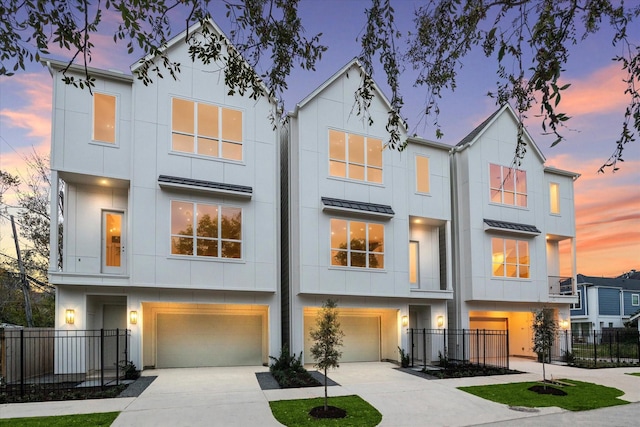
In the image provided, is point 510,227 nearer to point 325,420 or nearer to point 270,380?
point 270,380

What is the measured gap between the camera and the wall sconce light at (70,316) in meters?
13.9

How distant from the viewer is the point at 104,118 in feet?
49.0

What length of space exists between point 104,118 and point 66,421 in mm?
9531

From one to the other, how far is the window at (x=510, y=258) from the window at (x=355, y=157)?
22.3 feet

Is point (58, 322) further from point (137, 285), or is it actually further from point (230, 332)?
point (230, 332)

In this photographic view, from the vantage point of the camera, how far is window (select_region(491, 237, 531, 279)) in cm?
2066

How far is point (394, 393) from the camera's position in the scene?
1226 cm

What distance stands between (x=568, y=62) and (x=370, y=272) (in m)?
12.0

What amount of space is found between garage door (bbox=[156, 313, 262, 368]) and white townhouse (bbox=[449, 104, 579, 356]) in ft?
30.0

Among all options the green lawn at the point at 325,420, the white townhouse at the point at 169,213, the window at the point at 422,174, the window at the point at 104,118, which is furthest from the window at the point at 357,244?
the window at the point at 104,118

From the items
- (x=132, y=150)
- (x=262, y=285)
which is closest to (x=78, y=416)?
(x=262, y=285)

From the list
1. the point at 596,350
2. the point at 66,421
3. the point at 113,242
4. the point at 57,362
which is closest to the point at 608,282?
the point at 596,350

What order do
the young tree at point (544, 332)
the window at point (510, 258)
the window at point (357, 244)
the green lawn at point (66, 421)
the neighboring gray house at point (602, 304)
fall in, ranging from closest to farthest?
the green lawn at point (66, 421)
the young tree at point (544, 332)
the window at point (357, 244)
the window at point (510, 258)
the neighboring gray house at point (602, 304)

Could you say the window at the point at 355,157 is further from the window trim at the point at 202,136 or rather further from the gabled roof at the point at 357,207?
the window trim at the point at 202,136
